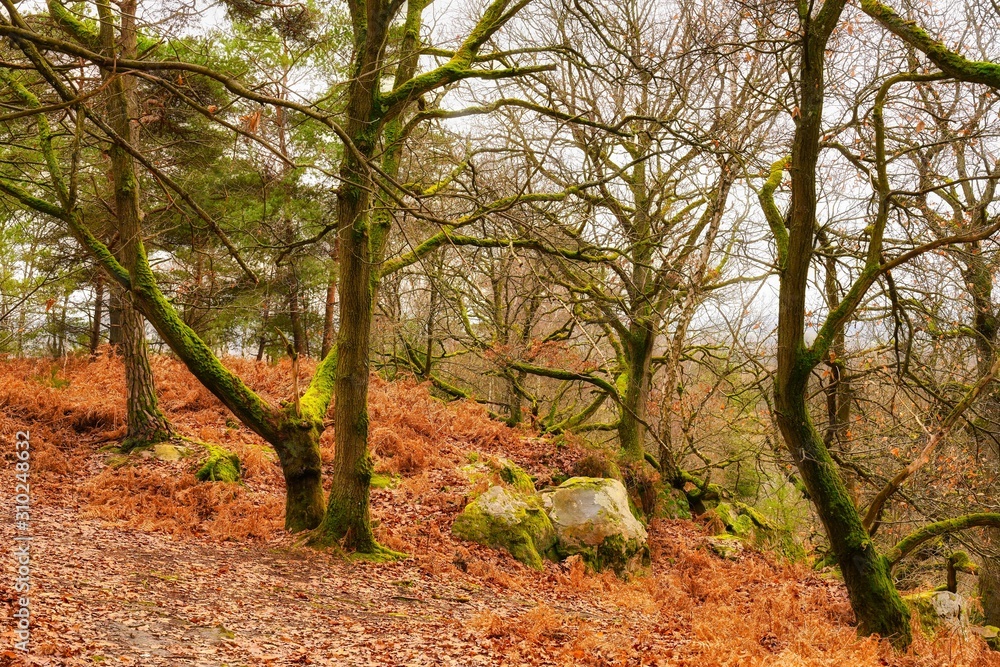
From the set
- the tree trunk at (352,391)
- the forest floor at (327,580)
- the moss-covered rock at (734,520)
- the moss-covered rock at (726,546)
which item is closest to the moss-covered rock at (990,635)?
the forest floor at (327,580)

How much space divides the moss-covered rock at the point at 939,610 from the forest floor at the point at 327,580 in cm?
35

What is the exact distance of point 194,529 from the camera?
8.19 meters

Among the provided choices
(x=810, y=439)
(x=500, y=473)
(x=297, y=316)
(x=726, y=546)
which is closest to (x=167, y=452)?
(x=500, y=473)

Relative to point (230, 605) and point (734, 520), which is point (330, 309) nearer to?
point (734, 520)

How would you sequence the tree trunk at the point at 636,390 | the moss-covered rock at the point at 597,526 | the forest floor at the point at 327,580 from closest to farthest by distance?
the forest floor at the point at 327,580, the moss-covered rock at the point at 597,526, the tree trunk at the point at 636,390

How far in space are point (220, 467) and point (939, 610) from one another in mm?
9191

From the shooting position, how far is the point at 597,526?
10531mm

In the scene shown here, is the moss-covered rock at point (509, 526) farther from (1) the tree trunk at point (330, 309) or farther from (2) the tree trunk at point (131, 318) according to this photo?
(1) the tree trunk at point (330, 309)

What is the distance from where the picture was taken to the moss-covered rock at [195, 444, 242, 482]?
9398mm

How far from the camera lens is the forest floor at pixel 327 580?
202 inches

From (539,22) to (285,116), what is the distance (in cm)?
630

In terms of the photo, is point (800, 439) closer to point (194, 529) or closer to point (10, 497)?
point (194, 529)

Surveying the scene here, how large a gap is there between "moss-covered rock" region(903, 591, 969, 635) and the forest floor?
1.15 feet

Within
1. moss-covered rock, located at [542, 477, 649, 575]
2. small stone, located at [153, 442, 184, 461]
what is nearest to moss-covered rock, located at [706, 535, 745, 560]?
moss-covered rock, located at [542, 477, 649, 575]
